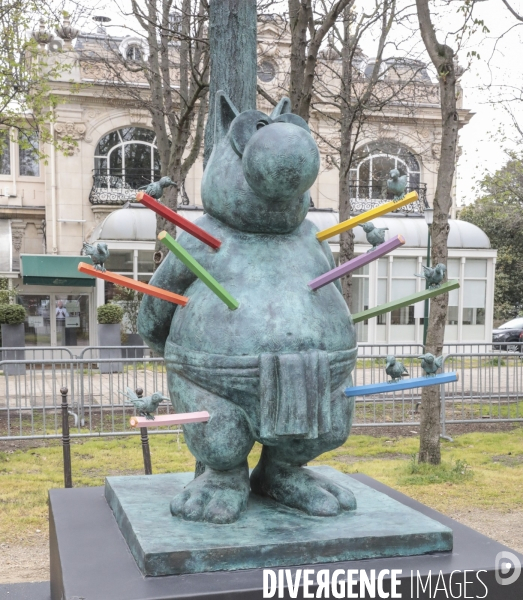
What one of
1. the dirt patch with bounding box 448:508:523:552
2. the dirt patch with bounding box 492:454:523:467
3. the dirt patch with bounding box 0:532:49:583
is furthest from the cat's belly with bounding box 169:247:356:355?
the dirt patch with bounding box 492:454:523:467

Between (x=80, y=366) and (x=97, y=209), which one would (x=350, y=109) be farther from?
(x=97, y=209)

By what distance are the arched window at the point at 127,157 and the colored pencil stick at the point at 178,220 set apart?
22.5 meters

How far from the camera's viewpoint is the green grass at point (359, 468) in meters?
6.99

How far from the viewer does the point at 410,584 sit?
270 centimetres

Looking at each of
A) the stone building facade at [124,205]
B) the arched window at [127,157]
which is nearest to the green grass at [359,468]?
the stone building facade at [124,205]

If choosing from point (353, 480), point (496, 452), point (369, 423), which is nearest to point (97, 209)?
point (369, 423)

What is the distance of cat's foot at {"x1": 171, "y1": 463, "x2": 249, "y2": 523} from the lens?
3016 millimetres

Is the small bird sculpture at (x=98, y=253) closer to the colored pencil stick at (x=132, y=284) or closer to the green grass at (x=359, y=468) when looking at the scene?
the colored pencil stick at (x=132, y=284)

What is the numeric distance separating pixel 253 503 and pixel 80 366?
7473mm

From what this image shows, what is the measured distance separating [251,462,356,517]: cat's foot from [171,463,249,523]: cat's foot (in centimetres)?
16

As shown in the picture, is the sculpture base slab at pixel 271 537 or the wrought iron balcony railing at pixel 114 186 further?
the wrought iron balcony railing at pixel 114 186

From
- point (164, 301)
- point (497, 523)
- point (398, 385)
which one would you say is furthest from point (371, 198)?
point (398, 385)

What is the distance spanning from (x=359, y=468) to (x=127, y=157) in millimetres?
19628

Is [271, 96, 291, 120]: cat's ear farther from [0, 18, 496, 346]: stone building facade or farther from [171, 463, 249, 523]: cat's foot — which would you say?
[0, 18, 496, 346]: stone building facade
